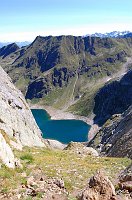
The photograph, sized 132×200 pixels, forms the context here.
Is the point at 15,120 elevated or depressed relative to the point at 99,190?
depressed

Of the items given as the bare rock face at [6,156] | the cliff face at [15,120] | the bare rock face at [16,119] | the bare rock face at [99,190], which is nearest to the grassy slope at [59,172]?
the bare rock face at [6,156]

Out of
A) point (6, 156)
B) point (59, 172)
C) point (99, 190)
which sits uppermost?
point (99, 190)

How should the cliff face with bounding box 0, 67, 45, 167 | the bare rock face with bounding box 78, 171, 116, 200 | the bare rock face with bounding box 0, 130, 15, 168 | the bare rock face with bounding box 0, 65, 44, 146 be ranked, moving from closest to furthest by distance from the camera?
the bare rock face with bounding box 78, 171, 116, 200
the bare rock face with bounding box 0, 130, 15, 168
the cliff face with bounding box 0, 67, 45, 167
the bare rock face with bounding box 0, 65, 44, 146

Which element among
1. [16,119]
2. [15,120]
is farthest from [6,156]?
[16,119]

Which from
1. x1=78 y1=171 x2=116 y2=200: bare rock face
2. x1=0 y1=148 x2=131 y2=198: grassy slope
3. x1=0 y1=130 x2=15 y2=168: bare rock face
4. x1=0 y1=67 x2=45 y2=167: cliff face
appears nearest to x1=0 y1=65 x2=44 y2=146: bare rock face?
x1=0 y1=67 x2=45 y2=167: cliff face

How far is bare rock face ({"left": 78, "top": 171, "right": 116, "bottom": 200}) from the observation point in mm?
20422

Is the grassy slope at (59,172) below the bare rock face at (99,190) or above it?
below

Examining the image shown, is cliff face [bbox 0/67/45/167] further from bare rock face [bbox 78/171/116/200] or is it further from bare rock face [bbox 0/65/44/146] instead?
bare rock face [bbox 78/171/116/200]

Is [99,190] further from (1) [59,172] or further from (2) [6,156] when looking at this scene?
(1) [59,172]

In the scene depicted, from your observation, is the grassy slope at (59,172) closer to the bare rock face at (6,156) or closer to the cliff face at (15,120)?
the bare rock face at (6,156)

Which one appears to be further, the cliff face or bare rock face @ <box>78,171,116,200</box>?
the cliff face

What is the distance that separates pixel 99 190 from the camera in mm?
21047

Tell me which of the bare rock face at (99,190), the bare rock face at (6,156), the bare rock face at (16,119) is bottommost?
the bare rock face at (16,119)

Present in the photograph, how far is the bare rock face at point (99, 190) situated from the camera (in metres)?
20.4
